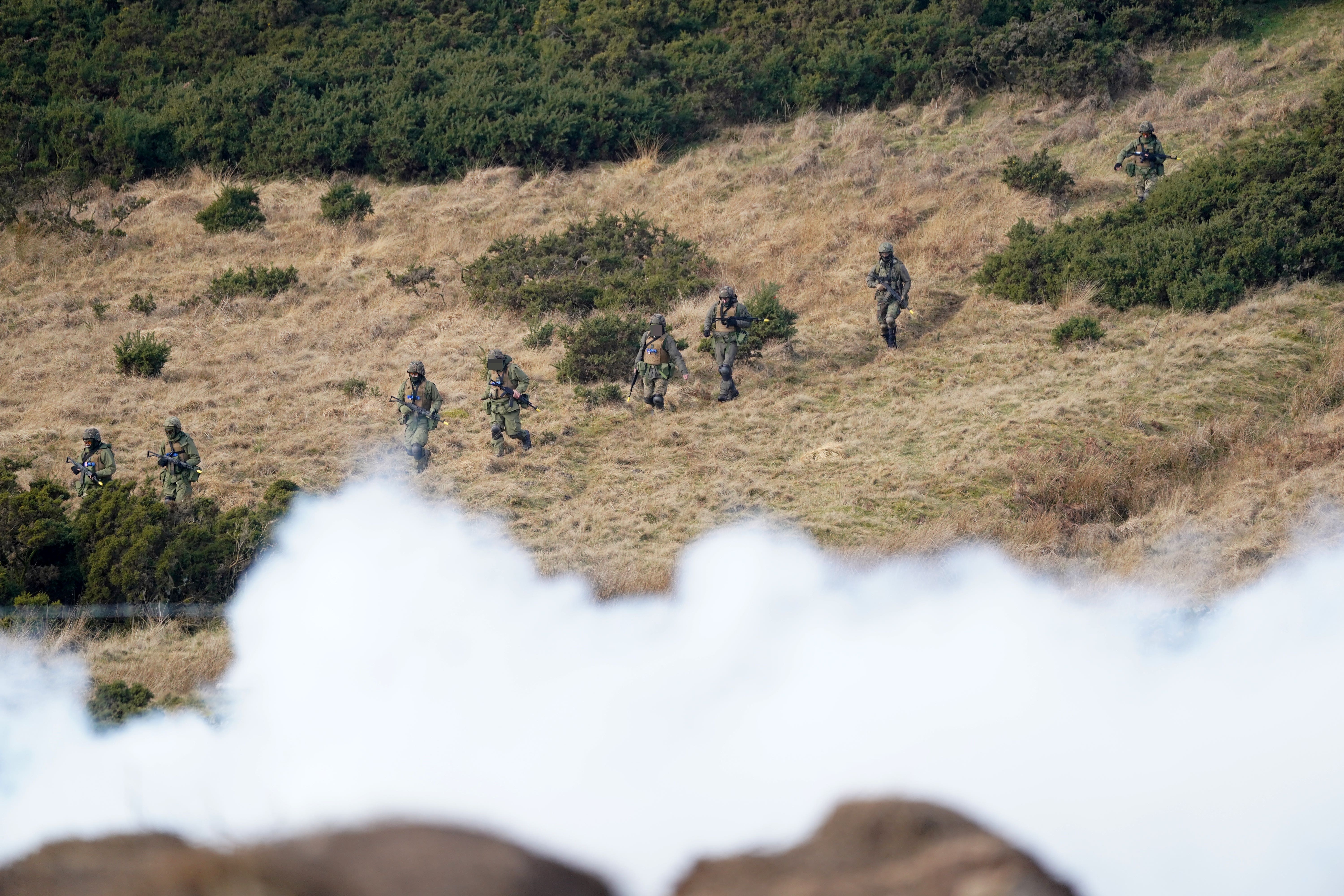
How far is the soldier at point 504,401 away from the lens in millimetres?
14367

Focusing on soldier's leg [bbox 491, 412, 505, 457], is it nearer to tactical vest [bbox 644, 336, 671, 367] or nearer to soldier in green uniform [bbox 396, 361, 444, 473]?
soldier in green uniform [bbox 396, 361, 444, 473]

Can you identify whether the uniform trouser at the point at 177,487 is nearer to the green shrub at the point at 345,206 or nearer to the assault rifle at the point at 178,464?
the assault rifle at the point at 178,464

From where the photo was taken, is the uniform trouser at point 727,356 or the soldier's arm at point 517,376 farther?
the uniform trouser at point 727,356

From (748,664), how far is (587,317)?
44.0 ft

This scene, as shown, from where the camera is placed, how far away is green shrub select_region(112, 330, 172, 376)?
17.7 meters

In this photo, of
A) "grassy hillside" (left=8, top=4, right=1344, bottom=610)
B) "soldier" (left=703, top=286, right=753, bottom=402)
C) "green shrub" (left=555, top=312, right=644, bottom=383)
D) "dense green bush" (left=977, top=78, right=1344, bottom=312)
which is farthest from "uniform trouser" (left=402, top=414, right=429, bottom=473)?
"dense green bush" (left=977, top=78, right=1344, bottom=312)

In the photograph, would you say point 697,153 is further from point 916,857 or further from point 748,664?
point 916,857

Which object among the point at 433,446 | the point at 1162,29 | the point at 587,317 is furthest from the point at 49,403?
the point at 1162,29

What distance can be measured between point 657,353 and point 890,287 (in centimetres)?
369

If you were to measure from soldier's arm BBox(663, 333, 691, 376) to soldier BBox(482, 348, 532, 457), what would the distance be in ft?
6.34

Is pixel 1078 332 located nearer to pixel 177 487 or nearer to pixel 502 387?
pixel 502 387

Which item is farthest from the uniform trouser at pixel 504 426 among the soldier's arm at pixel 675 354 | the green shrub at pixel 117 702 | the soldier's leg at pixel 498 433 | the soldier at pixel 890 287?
the green shrub at pixel 117 702

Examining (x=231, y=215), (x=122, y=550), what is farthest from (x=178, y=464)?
(x=231, y=215)

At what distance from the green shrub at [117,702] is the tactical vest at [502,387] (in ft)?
21.3
